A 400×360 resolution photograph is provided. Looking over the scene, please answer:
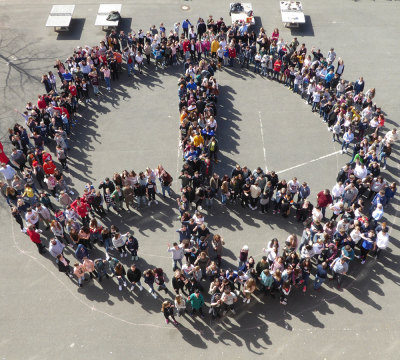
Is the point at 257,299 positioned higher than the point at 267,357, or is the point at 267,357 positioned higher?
the point at 257,299

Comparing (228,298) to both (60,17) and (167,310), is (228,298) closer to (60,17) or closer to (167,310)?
(167,310)

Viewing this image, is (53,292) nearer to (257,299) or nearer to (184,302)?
(184,302)

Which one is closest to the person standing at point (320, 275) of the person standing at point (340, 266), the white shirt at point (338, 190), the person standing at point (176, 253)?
the person standing at point (340, 266)

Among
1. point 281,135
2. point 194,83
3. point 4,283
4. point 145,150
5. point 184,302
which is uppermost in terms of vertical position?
point 194,83

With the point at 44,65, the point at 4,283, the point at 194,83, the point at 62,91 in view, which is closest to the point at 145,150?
the point at 194,83

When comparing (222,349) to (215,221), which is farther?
(215,221)

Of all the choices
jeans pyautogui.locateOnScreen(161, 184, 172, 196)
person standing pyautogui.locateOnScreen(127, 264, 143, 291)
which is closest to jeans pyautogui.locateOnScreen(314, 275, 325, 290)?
person standing pyautogui.locateOnScreen(127, 264, 143, 291)

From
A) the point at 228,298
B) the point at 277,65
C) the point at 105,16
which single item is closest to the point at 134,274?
the point at 228,298
